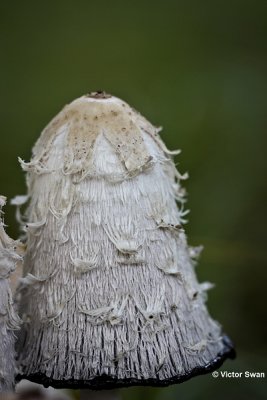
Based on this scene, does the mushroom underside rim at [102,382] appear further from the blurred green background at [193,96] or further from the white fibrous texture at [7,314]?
the blurred green background at [193,96]

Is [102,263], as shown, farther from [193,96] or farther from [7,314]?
[193,96]

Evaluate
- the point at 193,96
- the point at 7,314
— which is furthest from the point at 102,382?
the point at 193,96

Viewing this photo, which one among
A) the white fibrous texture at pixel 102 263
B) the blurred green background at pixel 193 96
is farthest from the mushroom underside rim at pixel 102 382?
the blurred green background at pixel 193 96

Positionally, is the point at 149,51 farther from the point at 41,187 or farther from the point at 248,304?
the point at 41,187

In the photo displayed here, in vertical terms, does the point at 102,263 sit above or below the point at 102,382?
above

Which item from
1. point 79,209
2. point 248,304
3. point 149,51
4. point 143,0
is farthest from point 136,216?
point 143,0

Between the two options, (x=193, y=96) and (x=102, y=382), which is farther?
(x=193, y=96)
